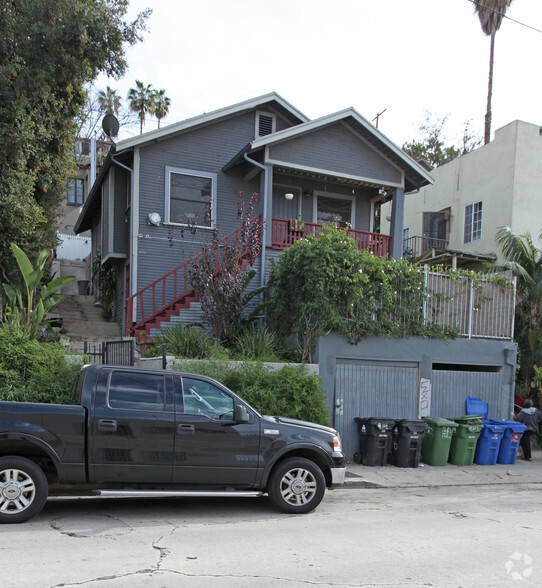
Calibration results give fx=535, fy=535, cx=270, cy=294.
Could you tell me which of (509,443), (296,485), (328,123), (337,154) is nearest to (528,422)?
(509,443)

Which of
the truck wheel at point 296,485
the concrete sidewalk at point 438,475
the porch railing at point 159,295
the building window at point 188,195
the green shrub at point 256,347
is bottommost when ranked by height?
the concrete sidewalk at point 438,475

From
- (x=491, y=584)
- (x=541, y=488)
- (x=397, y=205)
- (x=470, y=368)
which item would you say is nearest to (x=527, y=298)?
(x=470, y=368)

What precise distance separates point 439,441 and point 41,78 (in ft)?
38.3

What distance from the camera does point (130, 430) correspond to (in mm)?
6266

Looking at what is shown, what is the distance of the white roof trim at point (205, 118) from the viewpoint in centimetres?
1480

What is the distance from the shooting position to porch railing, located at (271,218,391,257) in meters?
Result: 15.0

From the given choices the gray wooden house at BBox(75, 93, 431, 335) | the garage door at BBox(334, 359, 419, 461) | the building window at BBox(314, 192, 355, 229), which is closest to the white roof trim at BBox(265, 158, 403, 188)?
the gray wooden house at BBox(75, 93, 431, 335)

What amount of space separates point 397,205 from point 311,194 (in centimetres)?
279

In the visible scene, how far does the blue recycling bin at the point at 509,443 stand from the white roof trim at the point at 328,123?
8154 millimetres

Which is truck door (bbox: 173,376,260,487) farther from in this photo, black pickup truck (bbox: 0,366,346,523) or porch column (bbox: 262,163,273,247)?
porch column (bbox: 262,163,273,247)

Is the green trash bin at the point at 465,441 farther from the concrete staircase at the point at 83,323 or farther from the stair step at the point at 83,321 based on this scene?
the stair step at the point at 83,321

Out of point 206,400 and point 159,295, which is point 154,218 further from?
point 206,400

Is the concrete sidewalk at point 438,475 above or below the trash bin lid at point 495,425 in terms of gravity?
below

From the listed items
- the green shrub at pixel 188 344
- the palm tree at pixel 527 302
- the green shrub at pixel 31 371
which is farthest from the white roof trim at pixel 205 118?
the palm tree at pixel 527 302
